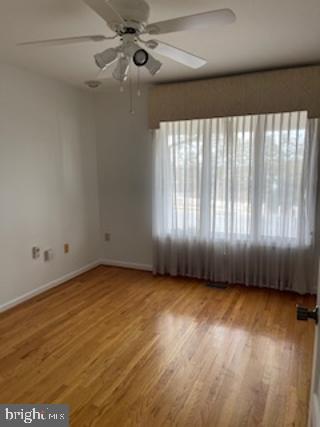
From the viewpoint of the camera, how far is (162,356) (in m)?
2.30

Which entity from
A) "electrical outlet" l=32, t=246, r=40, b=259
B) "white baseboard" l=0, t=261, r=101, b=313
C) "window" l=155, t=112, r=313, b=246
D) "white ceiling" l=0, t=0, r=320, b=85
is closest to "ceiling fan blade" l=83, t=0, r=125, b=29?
"white ceiling" l=0, t=0, r=320, b=85

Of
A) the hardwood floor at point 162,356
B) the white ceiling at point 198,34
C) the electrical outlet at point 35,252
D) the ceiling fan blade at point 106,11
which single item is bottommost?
the hardwood floor at point 162,356

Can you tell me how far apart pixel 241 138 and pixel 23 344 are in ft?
9.35

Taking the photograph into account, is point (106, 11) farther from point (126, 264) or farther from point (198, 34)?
point (126, 264)

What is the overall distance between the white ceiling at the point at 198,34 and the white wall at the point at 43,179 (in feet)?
1.12

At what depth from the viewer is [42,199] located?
3.44 m

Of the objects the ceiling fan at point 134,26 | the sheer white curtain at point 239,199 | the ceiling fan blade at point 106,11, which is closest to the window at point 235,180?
the sheer white curtain at point 239,199

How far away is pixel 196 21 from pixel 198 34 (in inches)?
31.8

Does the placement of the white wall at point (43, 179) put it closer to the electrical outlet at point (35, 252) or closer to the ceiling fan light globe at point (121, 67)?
the electrical outlet at point (35, 252)

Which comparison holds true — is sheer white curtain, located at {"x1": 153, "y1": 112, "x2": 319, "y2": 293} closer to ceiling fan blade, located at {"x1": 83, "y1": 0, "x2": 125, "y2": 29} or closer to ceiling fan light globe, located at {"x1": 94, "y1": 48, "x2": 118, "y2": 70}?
ceiling fan light globe, located at {"x1": 94, "y1": 48, "x2": 118, "y2": 70}

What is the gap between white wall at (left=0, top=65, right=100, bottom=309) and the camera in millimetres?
3039

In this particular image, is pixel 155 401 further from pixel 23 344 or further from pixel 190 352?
pixel 23 344

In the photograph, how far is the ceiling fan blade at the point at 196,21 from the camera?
1.51 meters

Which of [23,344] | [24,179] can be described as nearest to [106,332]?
[23,344]
